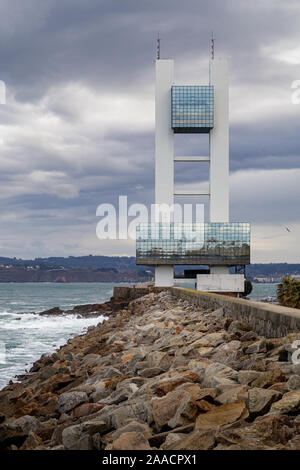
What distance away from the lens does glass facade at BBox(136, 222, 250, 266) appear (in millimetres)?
65250

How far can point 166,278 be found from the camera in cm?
6462

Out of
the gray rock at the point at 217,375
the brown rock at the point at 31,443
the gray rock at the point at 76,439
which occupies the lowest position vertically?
the brown rock at the point at 31,443

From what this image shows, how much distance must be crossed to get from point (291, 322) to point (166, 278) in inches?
2243

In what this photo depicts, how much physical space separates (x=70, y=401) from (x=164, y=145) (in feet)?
187

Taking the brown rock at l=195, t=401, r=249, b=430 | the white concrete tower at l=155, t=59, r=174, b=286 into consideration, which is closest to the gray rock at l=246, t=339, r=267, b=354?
the brown rock at l=195, t=401, r=249, b=430

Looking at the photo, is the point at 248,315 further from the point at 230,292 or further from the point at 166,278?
the point at 166,278

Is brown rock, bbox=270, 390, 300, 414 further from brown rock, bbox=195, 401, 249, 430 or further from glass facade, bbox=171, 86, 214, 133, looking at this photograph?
glass facade, bbox=171, 86, 214, 133

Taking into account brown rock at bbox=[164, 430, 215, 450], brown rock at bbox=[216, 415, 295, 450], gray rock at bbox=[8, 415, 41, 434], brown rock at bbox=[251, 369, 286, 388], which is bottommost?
gray rock at bbox=[8, 415, 41, 434]

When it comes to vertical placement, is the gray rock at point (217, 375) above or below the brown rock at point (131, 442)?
above

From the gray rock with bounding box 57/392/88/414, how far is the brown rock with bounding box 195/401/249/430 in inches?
117

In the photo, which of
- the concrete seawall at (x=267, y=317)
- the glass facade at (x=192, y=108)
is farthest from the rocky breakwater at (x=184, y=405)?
the glass facade at (x=192, y=108)

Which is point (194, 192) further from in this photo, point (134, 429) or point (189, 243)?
point (134, 429)

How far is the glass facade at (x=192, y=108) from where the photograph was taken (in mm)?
62656

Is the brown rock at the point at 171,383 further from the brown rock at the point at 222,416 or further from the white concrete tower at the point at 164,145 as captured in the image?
the white concrete tower at the point at 164,145
